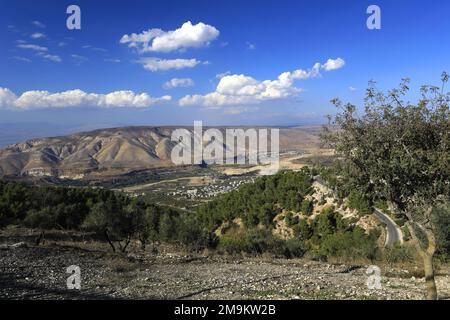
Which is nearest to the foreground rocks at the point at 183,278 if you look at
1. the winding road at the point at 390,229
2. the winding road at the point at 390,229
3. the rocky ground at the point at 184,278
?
the rocky ground at the point at 184,278

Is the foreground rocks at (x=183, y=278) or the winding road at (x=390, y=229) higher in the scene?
the foreground rocks at (x=183, y=278)

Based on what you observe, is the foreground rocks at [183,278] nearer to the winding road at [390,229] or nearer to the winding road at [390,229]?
the winding road at [390,229]

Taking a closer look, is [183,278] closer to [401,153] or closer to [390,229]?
[401,153]

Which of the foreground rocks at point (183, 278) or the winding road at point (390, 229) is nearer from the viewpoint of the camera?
the foreground rocks at point (183, 278)

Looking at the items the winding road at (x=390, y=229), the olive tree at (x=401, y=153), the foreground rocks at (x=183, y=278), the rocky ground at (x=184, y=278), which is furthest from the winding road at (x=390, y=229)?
the olive tree at (x=401, y=153)

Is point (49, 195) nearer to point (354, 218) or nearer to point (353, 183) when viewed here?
point (354, 218)

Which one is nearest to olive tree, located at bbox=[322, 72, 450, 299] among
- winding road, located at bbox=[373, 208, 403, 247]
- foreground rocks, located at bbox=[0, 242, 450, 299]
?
foreground rocks, located at bbox=[0, 242, 450, 299]

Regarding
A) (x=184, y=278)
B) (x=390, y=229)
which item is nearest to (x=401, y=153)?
(x=184, y=278)

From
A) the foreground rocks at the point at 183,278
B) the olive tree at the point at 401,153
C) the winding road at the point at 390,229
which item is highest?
the olive tree at the point at 401,153
